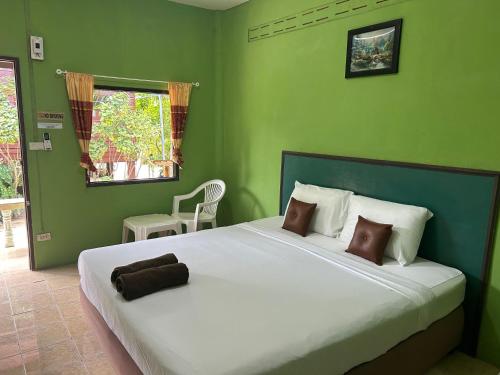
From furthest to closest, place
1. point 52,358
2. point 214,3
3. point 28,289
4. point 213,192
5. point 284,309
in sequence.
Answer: point 213,192 < point 214,3 < point 28,289 < point 52,358 < point 284,309

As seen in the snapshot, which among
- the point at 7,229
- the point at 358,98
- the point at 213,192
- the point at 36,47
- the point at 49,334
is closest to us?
the point at 49,334

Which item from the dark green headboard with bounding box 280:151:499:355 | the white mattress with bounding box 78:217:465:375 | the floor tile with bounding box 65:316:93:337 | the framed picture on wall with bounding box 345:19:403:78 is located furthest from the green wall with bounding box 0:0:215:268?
the dark green headboard with bounding box 280:151:499:355

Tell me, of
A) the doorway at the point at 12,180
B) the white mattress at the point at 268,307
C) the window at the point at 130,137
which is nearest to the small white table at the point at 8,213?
the doorway at the point at 12,180

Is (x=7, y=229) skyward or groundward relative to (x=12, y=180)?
groundward

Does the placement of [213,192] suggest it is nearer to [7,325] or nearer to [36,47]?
[36,47]

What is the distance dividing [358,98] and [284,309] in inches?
76.5

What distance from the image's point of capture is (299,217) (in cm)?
308

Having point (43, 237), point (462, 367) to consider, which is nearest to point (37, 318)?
point (43, 237)

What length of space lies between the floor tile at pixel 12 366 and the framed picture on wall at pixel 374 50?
125 inches

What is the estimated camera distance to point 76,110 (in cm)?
356

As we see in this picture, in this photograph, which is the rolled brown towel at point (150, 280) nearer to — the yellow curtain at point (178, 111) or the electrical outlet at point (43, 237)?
the electrical outlet at point (43, 237)

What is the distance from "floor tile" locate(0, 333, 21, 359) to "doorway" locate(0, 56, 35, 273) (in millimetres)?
1276

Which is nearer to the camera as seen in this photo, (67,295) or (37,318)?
(37,318)

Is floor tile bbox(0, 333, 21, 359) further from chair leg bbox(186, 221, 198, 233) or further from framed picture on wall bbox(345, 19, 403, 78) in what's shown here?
framed picture on wall bbox(345, 19, 403, 78)
